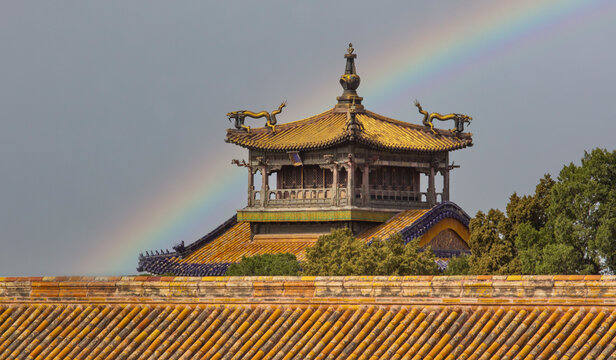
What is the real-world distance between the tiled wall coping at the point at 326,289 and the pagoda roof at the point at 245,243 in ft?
97.1

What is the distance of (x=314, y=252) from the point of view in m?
41.5

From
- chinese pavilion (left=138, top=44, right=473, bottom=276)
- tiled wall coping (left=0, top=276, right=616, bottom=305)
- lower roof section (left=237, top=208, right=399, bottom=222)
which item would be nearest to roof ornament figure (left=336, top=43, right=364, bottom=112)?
chinese pavilion (left=138, top=44, right=473, bottom=276)

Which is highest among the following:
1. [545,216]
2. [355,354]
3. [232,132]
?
[232,132]

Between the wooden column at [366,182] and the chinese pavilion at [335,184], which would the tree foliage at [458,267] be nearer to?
the chinese pavilion at [335,184]

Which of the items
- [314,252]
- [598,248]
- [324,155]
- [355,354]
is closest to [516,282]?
[355,354]

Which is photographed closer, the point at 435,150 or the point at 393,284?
the point at 393,284

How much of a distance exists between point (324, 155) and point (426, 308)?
126ft

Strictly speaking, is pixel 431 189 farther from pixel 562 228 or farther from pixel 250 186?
pixel 562 228

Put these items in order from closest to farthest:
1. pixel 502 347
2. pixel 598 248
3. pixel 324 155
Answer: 1. pixel 502 347
2. pixel 598 248
3. pixel 324 155

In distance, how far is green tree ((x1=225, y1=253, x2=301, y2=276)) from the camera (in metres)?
43.6

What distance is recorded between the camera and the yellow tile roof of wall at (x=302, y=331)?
1862 centimetres

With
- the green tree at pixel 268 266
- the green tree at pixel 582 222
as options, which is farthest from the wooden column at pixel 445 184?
the green tree at pixel 582 222

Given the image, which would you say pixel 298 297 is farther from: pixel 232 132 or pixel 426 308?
pixel 232 132

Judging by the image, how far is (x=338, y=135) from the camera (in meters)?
57.5
